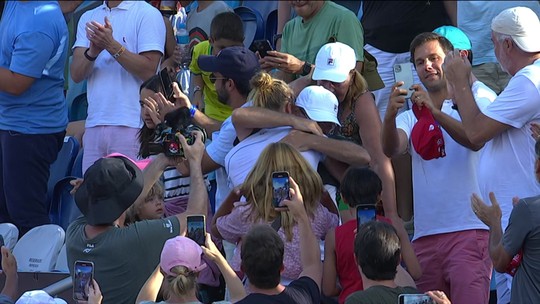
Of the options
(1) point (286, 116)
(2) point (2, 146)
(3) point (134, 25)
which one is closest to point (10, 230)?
(2) point (2, 146)

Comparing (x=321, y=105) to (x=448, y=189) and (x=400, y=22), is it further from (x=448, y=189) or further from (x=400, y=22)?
(x=400, y=22)

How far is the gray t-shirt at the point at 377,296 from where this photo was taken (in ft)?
16.4

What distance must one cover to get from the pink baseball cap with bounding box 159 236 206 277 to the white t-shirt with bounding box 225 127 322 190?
4.01ft

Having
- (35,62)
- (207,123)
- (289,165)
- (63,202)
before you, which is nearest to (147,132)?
(207,123)

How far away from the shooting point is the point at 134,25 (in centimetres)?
813

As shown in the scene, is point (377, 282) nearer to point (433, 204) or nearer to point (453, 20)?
point (433, 204)

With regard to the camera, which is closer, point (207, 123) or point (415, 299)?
point (415, 299)

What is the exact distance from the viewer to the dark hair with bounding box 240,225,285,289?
5027mm

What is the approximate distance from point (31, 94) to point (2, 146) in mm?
420

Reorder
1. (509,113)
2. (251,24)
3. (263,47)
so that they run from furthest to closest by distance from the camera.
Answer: (251,24) < (263,47) < (509,113)

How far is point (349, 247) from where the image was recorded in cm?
567

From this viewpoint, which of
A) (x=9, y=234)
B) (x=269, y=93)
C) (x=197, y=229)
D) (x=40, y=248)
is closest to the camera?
(x=197, y=229)

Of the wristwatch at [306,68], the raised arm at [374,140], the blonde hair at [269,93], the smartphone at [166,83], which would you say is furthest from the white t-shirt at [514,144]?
the smartphone at [166,83]

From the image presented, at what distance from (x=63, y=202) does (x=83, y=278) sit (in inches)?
130
